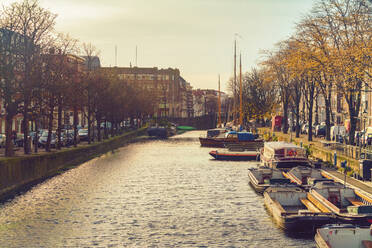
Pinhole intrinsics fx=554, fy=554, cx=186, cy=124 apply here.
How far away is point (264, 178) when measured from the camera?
1603 inches

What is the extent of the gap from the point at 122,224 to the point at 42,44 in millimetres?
23771

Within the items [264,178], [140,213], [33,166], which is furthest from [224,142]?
[140,213]

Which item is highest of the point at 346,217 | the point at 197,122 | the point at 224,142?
the point at 197,122

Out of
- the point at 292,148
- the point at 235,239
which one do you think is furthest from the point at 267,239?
the point at 292,148

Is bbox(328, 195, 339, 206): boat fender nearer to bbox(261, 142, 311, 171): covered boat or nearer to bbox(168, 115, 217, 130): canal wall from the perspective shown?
bbox(261, 142, 311, 171): covered boat

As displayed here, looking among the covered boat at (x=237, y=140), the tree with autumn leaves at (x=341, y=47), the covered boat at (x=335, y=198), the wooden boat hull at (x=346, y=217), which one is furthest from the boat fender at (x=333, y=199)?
the covered boat at (x=237, y=140)

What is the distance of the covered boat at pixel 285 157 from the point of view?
45.5 meters

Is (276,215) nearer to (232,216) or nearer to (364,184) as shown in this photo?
(232,216)

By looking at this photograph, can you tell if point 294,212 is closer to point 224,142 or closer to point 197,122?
point 224,142

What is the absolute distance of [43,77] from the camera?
45125 millimetres

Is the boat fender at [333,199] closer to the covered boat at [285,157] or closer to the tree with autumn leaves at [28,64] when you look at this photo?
the covered boat at [285,157]

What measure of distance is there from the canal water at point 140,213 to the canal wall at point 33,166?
107 centimetres

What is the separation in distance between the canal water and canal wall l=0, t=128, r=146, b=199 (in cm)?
107

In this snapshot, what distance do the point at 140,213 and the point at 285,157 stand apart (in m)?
20.0
